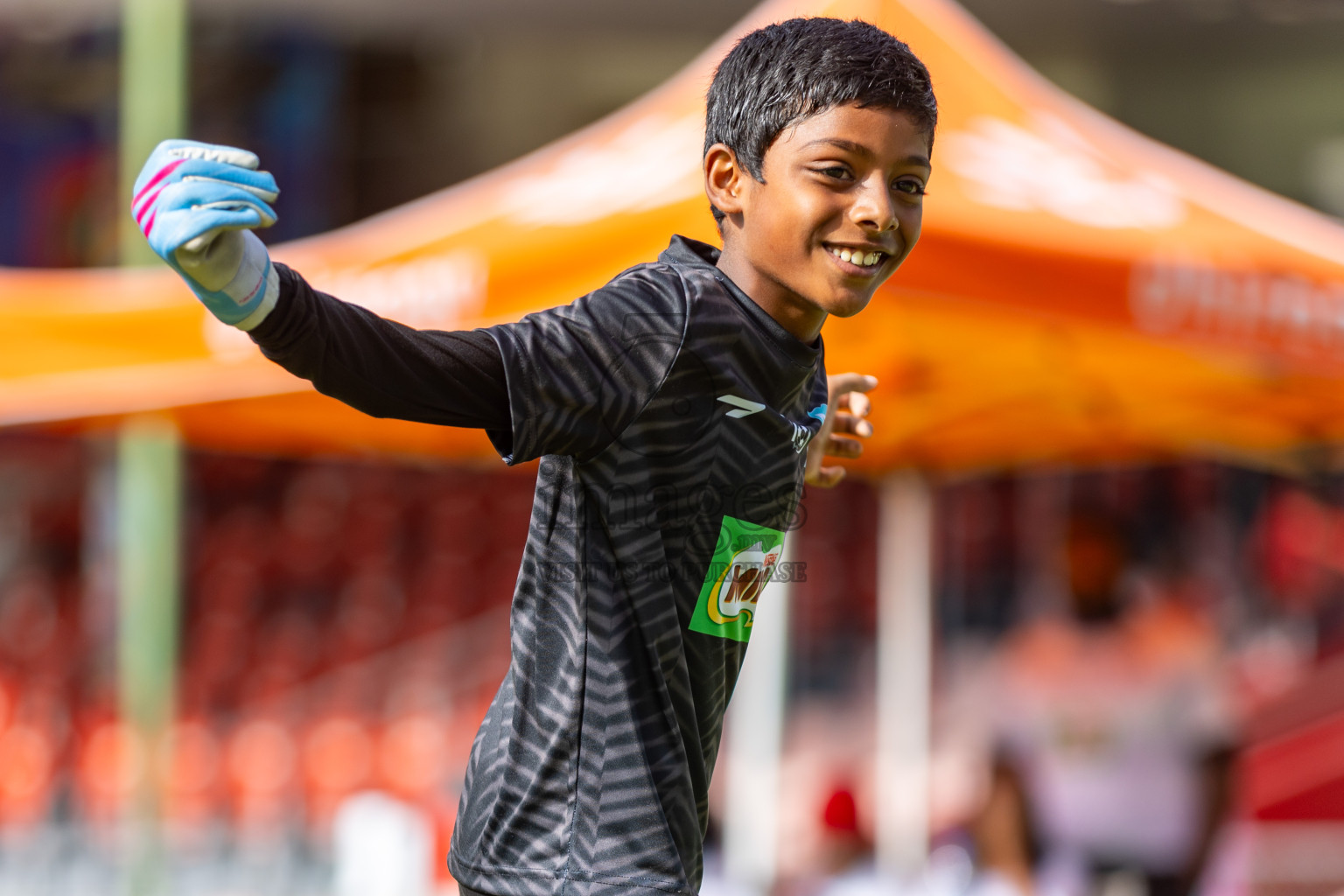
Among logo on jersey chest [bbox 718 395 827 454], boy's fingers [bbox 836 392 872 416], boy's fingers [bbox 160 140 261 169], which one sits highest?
boy's fingers [bbox 836 392 872 416]

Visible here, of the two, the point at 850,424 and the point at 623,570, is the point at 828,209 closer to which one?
the point at 623,570

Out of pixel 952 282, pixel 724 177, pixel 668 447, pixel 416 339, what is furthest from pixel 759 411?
pixel 952 282

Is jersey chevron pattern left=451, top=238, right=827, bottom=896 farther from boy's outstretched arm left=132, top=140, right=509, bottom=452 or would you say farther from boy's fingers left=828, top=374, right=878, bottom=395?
boy's fingers left=828, top=374, right=878, bottom=395

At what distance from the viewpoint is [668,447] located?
1150mm

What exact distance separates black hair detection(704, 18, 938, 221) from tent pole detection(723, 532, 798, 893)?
8.18 ft

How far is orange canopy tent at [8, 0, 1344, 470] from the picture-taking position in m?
2.49

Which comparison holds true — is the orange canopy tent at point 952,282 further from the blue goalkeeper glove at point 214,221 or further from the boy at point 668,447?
the blue goalkeeper glove at point 214,221

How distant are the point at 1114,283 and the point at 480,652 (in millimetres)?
4213

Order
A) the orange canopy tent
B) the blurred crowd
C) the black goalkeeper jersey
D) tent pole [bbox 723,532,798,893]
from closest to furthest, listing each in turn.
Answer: the black goalkeeper jersey
the orange canopy tent
tent pole [bbox 723,532,798,893]
the blurred crowd

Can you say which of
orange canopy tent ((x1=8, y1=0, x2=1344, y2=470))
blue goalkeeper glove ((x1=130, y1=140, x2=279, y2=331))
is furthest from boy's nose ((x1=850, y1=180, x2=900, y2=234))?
orange canopy tent ((x1=8, y1=0, x2=1344, y2=470))

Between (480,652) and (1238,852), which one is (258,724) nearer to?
(480,652)

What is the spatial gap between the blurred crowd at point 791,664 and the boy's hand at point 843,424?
2.45 m

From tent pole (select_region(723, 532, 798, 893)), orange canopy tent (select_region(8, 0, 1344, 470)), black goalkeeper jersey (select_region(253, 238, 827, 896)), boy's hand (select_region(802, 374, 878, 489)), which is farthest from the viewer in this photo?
tent pole (select_region(723, 532, 798, 893))

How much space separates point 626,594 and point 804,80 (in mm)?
451
